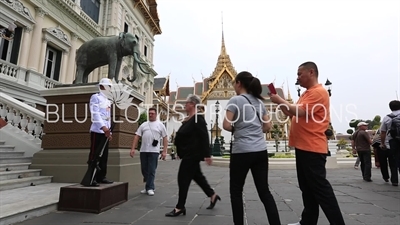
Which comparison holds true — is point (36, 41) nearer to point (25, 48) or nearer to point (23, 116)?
point (25, 48)

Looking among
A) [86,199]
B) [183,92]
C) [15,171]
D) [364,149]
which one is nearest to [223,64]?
[183,92]

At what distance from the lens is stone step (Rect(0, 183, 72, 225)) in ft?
9.11

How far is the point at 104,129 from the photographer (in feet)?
10.8

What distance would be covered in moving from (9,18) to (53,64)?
3643 millimetres

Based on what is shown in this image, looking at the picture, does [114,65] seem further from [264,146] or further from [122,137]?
[264,146]

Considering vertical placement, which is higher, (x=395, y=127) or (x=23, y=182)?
(x=395, y=127)

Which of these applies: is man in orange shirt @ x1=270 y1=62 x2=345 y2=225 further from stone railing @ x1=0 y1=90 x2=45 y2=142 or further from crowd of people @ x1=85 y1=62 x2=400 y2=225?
stone railing @ x1=0 y1=90 x2=45 y2=142

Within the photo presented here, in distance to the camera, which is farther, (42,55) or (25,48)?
(42,55)

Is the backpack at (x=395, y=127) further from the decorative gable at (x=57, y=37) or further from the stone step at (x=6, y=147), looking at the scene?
the decorative gable at (x=57, y=37)

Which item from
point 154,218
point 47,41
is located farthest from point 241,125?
point 47,41

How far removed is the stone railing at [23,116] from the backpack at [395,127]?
841 cm

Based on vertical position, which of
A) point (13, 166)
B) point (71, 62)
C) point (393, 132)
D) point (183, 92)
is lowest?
point (13, 166)

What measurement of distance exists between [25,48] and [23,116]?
23.0ft

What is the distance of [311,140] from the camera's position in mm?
2330
